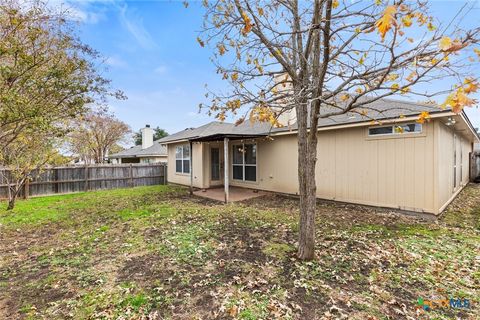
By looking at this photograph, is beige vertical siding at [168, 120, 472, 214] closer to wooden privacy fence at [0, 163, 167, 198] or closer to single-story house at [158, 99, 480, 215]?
Answer: single-story house at [158, 99, 480, 215]

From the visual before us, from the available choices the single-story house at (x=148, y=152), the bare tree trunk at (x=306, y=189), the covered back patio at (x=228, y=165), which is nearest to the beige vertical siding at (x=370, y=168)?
the covered back patio at (x=228, y=165)

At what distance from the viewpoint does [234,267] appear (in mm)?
3709

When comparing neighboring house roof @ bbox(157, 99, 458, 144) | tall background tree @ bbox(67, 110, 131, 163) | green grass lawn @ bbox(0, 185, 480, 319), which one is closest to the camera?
green grass lawn @ bbox(0, 185, 480, 319)

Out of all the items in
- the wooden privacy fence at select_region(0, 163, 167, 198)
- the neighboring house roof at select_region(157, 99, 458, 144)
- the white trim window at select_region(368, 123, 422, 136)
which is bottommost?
the wooden privacy fence at select_region(0, 163, 167, 198)

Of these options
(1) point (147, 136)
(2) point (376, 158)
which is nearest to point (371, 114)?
(2) point (376, 158)

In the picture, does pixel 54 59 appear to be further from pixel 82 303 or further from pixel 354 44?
pixel 354 44

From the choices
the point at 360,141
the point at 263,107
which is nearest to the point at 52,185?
the point at 263,107

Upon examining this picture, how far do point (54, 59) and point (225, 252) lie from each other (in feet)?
16.2

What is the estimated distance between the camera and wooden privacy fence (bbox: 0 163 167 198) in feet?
36.4

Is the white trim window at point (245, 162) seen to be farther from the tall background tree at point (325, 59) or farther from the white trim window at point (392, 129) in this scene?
the tall background tree at point (325, 59)

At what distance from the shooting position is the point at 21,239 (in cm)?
521

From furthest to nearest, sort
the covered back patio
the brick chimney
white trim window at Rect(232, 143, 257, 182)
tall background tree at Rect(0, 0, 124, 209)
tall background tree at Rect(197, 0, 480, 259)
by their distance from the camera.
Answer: the brick chimney
white trim window at Rect(232, 143, 257, 182)
the covered back patio
tall background tree at Rect(0, 0, 124, 209)
tall background tree at Rect(197, 0, 480, 259)

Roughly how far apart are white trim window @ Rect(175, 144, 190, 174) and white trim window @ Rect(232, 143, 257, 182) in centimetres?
272

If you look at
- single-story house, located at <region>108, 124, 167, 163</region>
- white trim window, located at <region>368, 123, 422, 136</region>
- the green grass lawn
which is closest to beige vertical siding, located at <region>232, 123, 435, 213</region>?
white trim window, located at <region>368, 123, 422, 136</region>
